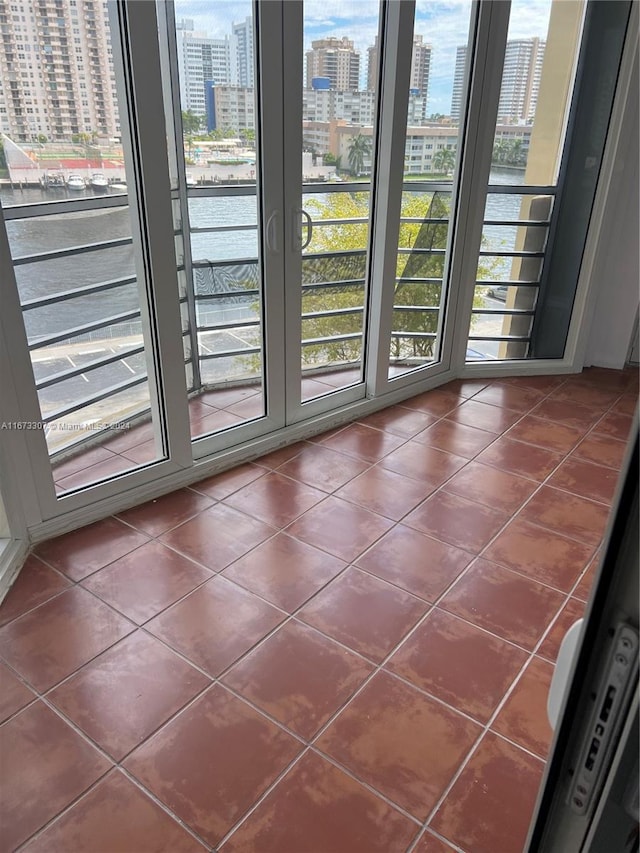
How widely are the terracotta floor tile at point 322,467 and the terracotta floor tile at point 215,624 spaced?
748 mm

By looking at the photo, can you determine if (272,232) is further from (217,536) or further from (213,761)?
(213,761)

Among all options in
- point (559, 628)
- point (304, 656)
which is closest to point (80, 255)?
point (304, 656)

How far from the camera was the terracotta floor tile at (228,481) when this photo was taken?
2.68 meters

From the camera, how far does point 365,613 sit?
202cm

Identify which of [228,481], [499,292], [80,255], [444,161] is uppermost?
[444,161]

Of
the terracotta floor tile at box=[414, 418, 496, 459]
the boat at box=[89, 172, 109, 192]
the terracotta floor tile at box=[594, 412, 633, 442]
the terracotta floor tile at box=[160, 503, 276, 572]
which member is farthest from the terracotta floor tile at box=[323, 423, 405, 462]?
the boat at box=[89, 172, 109, 192]

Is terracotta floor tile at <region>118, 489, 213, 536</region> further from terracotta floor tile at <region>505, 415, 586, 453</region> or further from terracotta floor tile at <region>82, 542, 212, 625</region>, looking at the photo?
terracotta floor tile at <region>505, 415, 586, 453</region>

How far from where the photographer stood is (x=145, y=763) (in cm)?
153

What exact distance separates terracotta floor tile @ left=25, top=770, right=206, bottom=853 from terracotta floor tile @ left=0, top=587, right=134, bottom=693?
0.40m

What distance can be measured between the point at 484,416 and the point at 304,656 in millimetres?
1927

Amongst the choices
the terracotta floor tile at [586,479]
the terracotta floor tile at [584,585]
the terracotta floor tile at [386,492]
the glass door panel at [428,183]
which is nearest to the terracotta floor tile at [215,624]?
the terracotta floor tile at [386,492]

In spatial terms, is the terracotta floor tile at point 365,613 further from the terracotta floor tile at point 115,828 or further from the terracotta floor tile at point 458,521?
the terracotta floor tile at point 115,828

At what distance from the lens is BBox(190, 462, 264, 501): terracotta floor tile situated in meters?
2.68

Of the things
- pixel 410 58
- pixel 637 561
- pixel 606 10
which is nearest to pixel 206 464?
pixel 410 58
